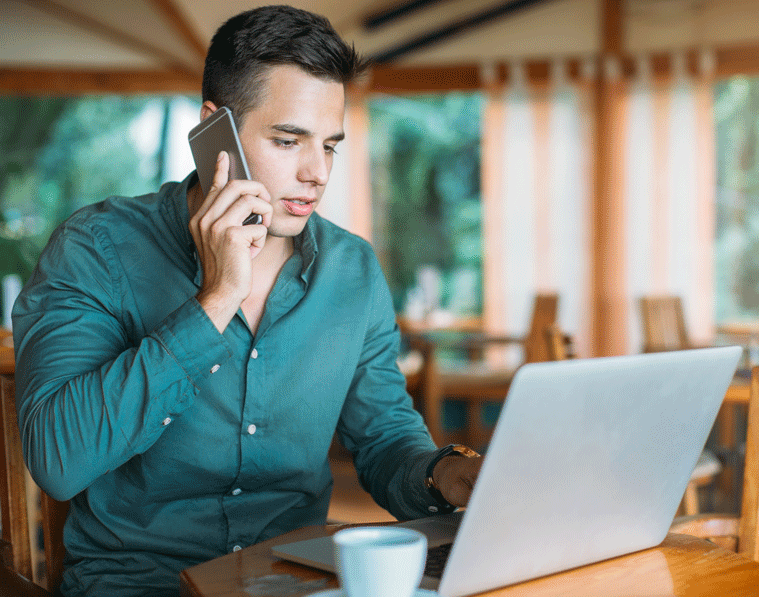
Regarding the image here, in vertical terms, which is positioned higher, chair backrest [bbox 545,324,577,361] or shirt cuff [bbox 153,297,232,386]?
shirt cuff [bbox 153,297,232,386]

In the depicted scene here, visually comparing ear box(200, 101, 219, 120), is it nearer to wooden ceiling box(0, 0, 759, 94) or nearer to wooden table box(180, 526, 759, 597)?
wooden table box(180, 526, 759, 597)

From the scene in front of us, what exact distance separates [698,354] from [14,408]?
916 millimetres

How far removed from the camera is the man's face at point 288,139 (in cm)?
113

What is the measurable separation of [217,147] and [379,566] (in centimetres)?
75

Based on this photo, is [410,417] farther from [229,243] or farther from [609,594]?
[609,594]

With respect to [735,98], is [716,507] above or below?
below

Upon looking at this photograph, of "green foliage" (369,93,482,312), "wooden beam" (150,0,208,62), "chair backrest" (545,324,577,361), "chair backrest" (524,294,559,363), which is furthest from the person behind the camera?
"green foliage" (369,93,482,312)

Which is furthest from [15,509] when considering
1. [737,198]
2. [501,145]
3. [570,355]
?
[737,198]

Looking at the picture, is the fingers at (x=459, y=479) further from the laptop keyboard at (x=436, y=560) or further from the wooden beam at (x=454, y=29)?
the wooden beam at (x=454, y=29)

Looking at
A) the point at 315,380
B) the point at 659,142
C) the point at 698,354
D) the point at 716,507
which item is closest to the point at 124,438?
the point at 315,380

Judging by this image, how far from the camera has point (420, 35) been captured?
5.41 m

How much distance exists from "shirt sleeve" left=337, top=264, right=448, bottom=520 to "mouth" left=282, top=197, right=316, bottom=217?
0.68 feet

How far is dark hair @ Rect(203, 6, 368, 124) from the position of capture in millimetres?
1141

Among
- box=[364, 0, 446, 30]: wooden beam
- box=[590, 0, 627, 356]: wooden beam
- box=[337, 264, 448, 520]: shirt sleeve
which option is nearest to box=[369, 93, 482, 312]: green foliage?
box=[364, 0, 446, 30]: wooden beam
